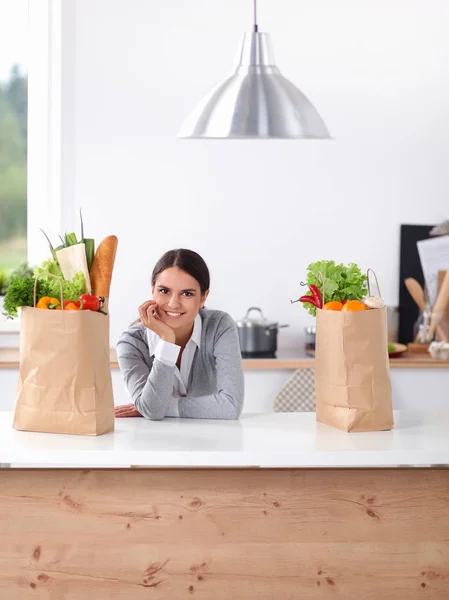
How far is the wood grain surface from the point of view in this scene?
1.84 metres

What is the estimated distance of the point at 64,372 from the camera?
75.9 inches

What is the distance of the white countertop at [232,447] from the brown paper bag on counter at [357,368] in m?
0.04

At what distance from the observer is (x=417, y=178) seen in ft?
13.8

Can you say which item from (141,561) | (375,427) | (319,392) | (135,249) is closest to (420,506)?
(375,427)

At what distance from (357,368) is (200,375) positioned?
637mm

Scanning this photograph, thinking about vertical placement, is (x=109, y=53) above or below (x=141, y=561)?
above

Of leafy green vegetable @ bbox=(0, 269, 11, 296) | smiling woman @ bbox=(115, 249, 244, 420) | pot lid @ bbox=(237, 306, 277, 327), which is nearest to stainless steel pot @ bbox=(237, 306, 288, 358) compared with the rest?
pot lid @ bbox=(237, 306, 277, 327)

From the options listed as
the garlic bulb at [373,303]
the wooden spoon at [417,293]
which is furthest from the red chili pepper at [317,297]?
the wooden spoon at [417,293]

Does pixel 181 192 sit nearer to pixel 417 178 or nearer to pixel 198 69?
pixel 198 69

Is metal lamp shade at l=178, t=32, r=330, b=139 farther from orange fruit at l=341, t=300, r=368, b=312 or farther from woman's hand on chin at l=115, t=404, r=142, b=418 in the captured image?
woman's hand on chin at l=115, t=404, r=142, b=418

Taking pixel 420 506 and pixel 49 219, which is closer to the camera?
pixel 420 506

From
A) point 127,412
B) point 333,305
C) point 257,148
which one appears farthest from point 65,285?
point 257,148

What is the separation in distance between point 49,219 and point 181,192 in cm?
65

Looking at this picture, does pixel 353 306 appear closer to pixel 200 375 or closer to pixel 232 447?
pixel 232 447
